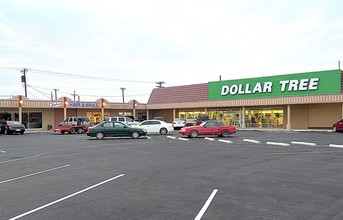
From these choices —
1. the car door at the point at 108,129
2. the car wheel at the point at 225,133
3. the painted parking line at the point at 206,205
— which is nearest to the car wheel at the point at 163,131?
the car door at the point at 108,129

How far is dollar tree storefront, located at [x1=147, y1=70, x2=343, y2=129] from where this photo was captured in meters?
33.6

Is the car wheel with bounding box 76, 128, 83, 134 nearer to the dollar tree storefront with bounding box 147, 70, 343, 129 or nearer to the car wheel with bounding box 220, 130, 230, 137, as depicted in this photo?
the dollar tree storefront with bounding box 147, 70, 343, 129

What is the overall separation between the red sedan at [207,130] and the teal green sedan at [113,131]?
3.51 meters

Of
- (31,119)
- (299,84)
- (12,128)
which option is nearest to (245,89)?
(299,84)

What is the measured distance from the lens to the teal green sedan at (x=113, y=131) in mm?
24459

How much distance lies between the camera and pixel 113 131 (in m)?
24.7

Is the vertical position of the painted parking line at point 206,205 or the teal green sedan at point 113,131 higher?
the teal green sedan at point 113,131

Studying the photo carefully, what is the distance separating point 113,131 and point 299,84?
22202mm

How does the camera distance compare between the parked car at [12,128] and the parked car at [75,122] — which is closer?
the parked car at [12,128]

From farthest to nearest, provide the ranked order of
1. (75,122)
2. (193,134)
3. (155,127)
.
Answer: (75,122), (155,127), (193,134)

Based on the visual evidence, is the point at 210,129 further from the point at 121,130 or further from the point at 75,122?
the point at 75,122

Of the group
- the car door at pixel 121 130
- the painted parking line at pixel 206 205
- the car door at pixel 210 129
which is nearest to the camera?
the painted parking line at pixel 206 205

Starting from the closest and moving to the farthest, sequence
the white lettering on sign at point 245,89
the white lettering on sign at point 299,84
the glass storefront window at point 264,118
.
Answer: the white lettering on sign at point 299,84 → the glass storefront window at point 264,118 → the white lettering on sign at point 245,89

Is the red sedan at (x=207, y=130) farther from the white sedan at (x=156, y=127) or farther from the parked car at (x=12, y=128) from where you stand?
the parked car at (x=12, y=128)
